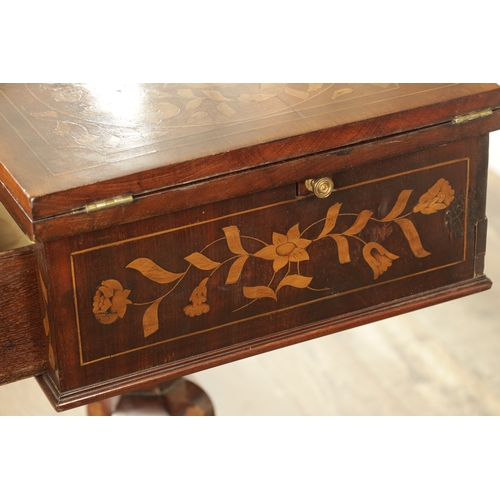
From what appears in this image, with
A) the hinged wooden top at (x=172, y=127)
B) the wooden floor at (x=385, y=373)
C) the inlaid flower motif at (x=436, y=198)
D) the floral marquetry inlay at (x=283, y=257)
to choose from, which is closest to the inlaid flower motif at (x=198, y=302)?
the floral marquetry inlay at (x=283, y=257)

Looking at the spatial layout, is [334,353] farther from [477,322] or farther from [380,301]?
[380,301]

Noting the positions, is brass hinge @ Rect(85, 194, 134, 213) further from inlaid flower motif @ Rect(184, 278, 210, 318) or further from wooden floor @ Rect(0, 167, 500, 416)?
wooden floor @ Rect(0, 167, 500, 416)

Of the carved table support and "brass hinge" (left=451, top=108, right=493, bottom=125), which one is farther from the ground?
"brass hinge" (left=451, top=108, right=493, bottom=125)

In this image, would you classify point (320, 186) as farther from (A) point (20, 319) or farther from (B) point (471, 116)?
(A) point (20, 319)

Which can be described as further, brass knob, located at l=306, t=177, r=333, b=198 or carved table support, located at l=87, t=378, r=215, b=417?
carved table support, located at l=87, t=378, r=215, b=417

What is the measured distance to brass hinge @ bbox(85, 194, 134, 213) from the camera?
1149mm

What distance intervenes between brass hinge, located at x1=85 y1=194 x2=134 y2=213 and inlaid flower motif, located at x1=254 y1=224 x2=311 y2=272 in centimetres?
19

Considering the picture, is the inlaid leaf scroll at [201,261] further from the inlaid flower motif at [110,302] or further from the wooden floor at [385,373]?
the wooden floor at [385,373]

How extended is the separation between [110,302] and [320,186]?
0.88 ft

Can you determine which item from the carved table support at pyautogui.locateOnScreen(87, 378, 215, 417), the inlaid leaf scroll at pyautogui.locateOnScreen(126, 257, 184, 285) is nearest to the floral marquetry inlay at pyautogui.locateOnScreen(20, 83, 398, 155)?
the inlaid leaf scroll at pyautogui.locateOnScreen(126, 257, 184, 285)

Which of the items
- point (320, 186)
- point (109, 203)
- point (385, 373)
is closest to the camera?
point (109, 203)

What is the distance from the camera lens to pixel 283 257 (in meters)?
1.30

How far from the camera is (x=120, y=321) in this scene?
4.06ft

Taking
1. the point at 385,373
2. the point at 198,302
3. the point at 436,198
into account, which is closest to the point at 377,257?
the point at 436,198
